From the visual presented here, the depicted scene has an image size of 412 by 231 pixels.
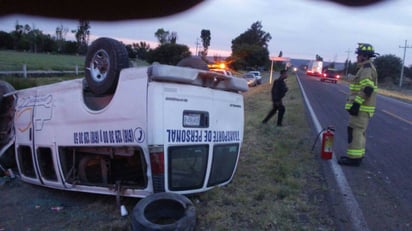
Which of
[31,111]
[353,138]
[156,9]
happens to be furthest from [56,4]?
[353,138]

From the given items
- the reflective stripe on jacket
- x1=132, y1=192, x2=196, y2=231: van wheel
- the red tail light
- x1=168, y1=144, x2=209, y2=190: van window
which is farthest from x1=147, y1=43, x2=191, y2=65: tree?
x1=132, y1=192, x2=196, y2=231: van wheel

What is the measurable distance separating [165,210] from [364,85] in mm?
3866

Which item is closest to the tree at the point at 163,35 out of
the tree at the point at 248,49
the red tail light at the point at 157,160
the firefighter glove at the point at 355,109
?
the red tail light at the point at 157,160

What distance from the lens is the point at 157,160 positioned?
3.60m

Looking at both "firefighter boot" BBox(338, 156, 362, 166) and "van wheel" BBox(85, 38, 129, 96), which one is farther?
"firefighter boot" BBox(338, 156, 362, 166)

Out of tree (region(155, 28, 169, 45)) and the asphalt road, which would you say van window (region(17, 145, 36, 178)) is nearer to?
tree (region(155, 28, 169, 45))

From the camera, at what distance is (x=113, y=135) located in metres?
3.83

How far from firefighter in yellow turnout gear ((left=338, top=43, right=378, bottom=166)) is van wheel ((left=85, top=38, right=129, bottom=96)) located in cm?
372

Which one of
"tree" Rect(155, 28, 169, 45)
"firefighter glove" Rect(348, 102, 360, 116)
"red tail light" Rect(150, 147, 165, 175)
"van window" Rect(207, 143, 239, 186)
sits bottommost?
"van window" Rect(207, 143, 239, 186)

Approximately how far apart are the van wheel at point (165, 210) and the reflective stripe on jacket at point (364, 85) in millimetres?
3635

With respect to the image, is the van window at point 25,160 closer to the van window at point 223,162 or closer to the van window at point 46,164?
the van window at point 46,164

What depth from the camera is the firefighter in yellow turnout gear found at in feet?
20.0

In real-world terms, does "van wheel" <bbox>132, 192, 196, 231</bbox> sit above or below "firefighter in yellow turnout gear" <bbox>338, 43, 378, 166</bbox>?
below

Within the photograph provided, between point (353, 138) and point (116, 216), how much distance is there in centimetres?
385
